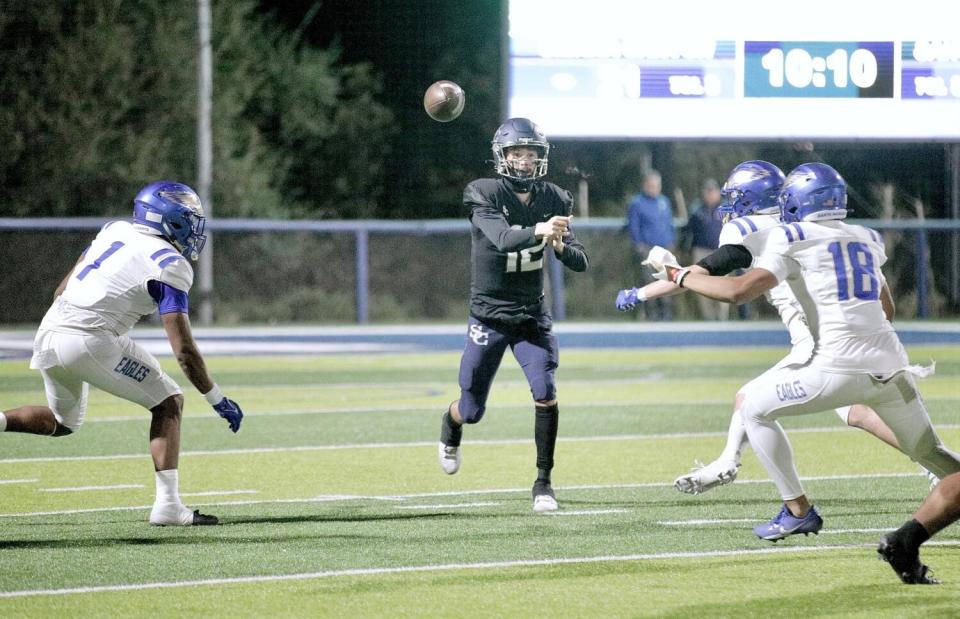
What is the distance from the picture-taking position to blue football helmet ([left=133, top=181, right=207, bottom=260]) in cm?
708

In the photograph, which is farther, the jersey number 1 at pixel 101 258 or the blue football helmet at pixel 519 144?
the blue football helmet at pixel 519 144

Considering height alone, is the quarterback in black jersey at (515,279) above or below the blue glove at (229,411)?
above

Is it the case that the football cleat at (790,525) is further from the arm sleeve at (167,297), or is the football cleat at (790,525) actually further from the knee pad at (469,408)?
the arm sleeve at (167,297)

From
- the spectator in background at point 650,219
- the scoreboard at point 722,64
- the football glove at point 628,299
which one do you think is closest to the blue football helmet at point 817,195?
the football glove at point 628,299

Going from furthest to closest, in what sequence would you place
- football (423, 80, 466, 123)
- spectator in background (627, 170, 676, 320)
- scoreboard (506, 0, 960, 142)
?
1. spectator in background (627, 170, 676, 320)
2. scoreboard (506, 0, 960, 142)
3. football (423, 80, 466, 123)

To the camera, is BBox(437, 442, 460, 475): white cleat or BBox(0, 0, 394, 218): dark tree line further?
BBox(0, 0, 394, 218): dark tree line

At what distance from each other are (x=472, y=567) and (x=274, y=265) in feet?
53.1

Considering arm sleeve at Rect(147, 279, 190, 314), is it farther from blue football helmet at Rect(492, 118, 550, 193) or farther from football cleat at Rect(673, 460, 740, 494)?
football cleat at Rect(673, 460, 740, 494)

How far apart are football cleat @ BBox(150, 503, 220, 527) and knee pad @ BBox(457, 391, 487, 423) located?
151 cm

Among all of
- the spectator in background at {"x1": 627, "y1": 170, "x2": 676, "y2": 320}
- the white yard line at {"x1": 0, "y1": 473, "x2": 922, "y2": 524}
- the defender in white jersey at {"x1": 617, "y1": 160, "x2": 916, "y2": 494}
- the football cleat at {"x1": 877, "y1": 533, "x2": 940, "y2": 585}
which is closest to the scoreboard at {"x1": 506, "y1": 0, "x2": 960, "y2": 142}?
the spectator in background at {"x1": 627, "y1": 170, "x2": 676, "y2": 320}

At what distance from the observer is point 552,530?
6.91m

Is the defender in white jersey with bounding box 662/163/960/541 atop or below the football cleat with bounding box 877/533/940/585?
atop

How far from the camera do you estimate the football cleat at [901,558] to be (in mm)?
5562

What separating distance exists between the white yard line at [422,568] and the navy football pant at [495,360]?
1.62 metres
